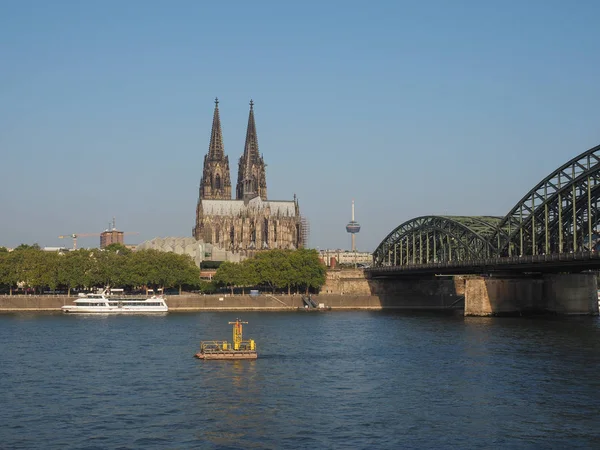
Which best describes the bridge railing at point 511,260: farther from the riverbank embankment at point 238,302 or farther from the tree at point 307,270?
the tree at point 307,270

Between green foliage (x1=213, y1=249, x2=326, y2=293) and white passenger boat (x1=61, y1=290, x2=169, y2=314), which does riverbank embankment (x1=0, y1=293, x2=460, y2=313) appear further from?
green foliage (x1=213, y1=249, x2=326, y2=293)

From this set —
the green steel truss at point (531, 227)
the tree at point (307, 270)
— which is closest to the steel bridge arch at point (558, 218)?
the green steel truss at point (531, 227)

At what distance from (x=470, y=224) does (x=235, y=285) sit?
166ft

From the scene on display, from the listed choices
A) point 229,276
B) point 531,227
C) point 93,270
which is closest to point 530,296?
point 531,227

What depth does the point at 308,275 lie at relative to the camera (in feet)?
586

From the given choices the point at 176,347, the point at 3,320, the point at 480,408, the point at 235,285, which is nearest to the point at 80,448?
the point at 480,408

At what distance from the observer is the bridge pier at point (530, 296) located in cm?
13650

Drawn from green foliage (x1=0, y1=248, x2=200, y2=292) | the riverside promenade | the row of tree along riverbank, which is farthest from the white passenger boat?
the row of tree along riverbank

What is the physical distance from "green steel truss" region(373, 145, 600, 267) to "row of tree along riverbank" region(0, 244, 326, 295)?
23.7 meters

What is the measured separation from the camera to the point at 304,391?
6172 cm

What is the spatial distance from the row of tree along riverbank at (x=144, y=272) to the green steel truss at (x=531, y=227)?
2367 centimetres

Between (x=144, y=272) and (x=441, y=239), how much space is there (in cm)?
5785

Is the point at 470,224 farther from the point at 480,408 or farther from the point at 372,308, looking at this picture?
the point at 480,408

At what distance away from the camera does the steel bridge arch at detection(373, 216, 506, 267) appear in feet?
500
